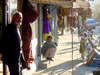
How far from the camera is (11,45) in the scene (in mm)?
Result: 4516

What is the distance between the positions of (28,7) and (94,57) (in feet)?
13.8

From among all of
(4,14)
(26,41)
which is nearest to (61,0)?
(26,41)

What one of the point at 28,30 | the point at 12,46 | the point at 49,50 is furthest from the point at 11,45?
the point at 49,50

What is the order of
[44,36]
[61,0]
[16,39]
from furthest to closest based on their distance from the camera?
[44,36]
[61,0]
[16,39]

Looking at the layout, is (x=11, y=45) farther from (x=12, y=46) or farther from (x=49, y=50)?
(x=49, y=50)

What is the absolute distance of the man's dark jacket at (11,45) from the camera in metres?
4.52

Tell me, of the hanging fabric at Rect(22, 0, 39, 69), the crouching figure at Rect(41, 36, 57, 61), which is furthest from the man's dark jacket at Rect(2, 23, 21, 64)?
the crouching figure at Rect(41, 36, 57, 61)

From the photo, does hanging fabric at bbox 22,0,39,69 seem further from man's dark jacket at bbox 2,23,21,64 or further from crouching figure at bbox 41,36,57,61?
crouching figure at bbox 41,36,57,61

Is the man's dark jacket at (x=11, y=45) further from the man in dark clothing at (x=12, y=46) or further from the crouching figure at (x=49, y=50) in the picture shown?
the crouching figure at (x=49, y=50)

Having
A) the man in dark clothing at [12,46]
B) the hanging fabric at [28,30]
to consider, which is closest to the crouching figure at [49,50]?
the hanging fabric at [28,30]

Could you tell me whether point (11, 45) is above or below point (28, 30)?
below

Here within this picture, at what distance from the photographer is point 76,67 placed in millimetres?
9484

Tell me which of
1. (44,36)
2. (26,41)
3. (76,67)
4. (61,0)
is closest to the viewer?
(26,41)

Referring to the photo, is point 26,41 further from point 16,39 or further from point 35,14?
point 16,39
